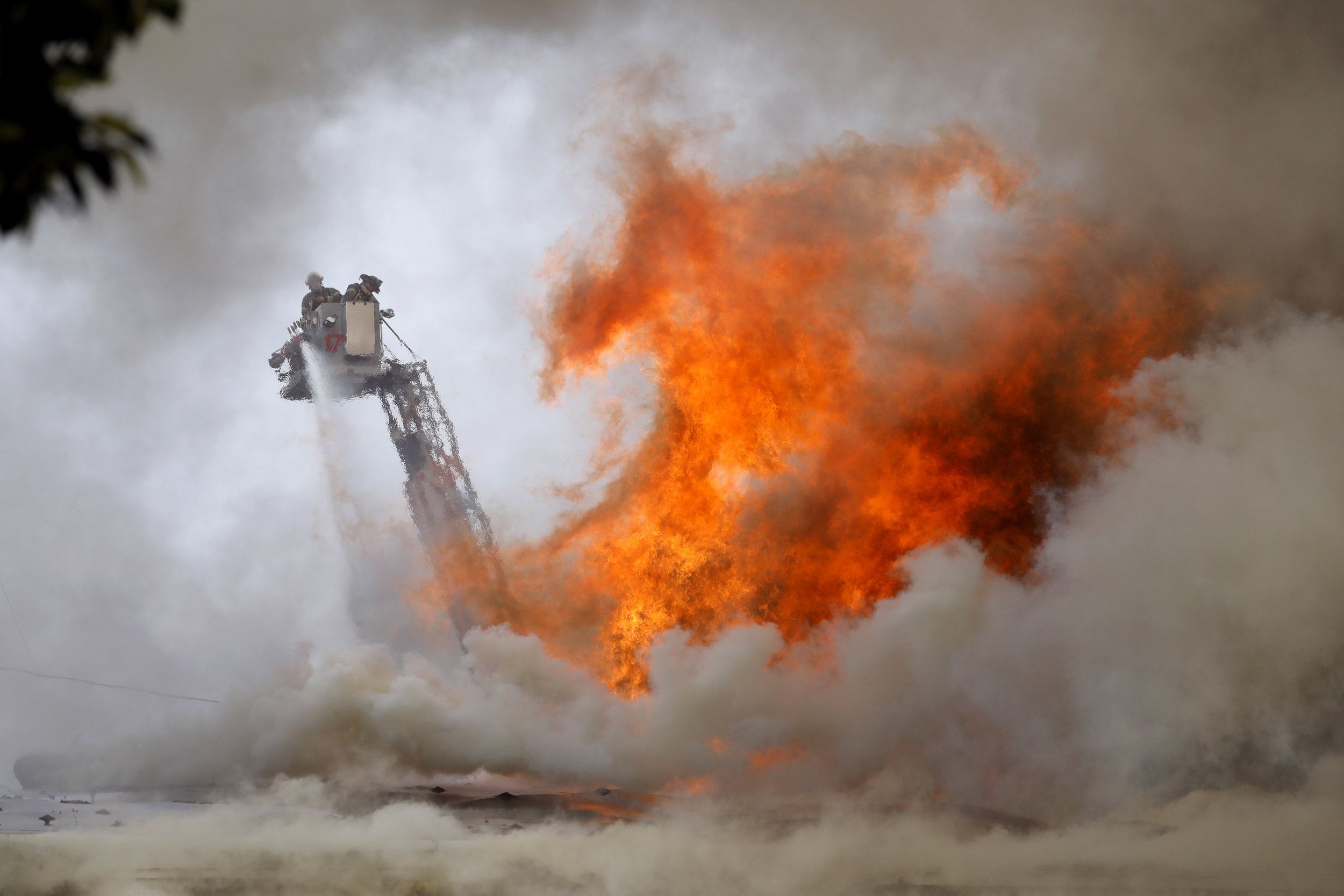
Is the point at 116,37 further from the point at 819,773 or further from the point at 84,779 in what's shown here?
the point at 84,779

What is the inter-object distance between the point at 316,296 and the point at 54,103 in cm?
5089

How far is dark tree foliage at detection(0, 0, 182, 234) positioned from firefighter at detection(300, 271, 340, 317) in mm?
49639

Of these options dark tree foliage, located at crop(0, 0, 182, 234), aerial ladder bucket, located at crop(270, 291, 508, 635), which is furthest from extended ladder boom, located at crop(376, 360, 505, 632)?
dark tree foliage, located at crop(0, 0, 182, 234)

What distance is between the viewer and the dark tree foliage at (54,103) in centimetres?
1316

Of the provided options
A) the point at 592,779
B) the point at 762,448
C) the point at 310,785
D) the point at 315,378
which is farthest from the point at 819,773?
the point at 315,378

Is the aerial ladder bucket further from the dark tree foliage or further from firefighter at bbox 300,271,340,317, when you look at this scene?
the dark tree foliage

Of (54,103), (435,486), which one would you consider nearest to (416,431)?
(435,486)

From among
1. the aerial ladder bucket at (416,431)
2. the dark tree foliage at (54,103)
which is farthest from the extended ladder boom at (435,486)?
the dark tree foliage at (54,103)

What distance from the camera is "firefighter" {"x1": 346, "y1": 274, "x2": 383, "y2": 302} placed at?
6147cm

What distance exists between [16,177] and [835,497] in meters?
55.5

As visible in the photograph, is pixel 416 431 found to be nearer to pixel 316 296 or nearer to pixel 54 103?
pixel 316 296

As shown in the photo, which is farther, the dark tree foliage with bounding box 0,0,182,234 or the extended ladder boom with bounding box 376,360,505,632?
the extended ladder boom with bounding box 376,360,505,632

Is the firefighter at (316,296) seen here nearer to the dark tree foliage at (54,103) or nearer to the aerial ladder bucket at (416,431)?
the aerial ladder bucket at (416,431)

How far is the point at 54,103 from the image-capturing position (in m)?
13.4
